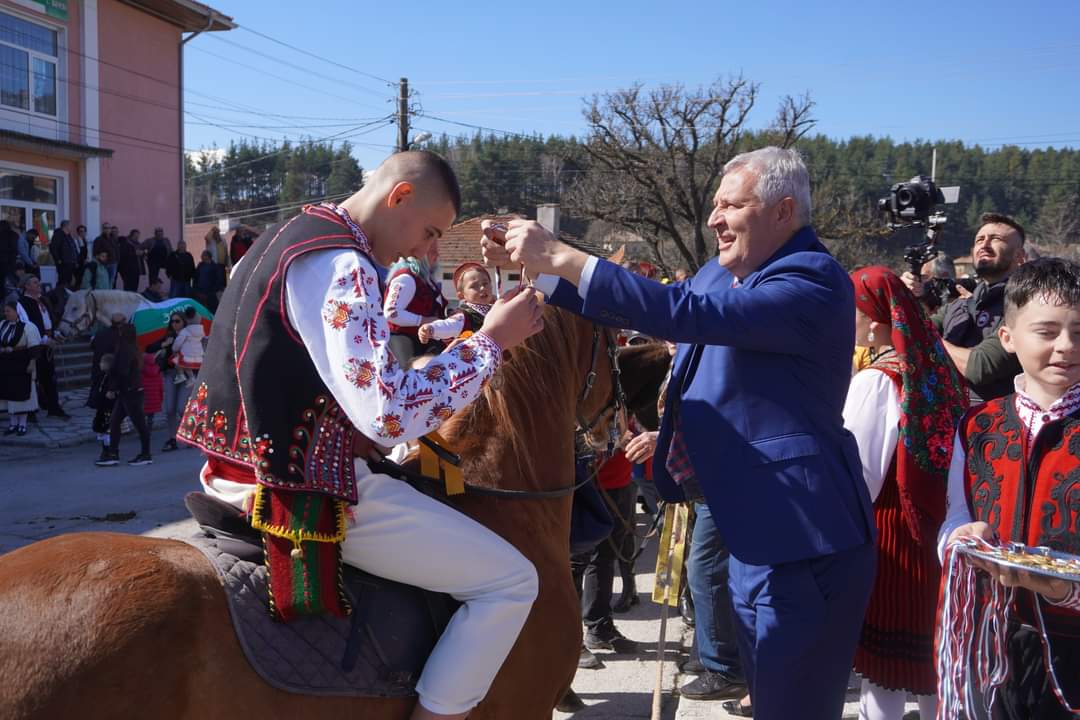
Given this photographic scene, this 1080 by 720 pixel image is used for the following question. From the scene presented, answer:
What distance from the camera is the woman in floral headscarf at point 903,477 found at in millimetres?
2854

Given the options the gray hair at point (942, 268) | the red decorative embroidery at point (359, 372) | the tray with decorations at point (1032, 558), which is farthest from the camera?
the gray hair at point (942, 268)

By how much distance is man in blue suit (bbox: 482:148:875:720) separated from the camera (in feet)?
7.16

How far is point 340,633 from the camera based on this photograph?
2111 millimetres

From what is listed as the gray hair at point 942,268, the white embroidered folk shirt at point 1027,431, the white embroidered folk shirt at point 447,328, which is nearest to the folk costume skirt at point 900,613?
the white embroidered folk shirt at point 1027,431

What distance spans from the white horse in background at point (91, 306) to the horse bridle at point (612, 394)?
48.2 feet

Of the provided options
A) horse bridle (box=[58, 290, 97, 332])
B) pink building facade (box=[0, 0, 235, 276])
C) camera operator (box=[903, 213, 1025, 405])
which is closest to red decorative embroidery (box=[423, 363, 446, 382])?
camera operator (box=[903, 213, 1025, 405])

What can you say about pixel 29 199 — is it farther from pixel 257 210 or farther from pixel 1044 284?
pixel 257 210

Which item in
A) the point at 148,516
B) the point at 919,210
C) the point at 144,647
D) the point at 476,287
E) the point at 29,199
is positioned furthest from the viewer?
the point at 29,199

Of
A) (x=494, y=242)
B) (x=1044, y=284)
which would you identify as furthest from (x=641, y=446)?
(x=1044, y=284)

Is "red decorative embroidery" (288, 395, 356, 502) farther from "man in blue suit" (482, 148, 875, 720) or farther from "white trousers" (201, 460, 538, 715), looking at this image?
"man in blue suit" (482, 148, 875, 720)

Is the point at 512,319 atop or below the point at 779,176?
below

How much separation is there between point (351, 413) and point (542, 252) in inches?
27.2

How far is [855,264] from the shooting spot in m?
36.9

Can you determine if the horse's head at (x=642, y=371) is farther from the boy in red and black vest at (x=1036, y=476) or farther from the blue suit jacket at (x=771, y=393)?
the boy in red and black vest at (x=1036, y=476)
